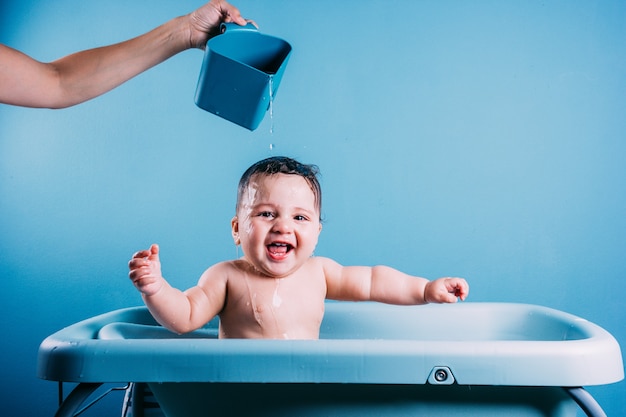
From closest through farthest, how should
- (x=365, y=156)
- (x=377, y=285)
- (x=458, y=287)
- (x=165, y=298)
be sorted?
(x=165, y=298) → (x=458, y=287) → (x=377, y=285) → (x=365, y=156)

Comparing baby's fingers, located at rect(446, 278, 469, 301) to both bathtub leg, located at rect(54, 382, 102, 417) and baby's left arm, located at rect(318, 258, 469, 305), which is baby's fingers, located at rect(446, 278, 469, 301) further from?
bathtub leg, located at rect(54, 382, 102, 417)

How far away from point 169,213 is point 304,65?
54 centimetres

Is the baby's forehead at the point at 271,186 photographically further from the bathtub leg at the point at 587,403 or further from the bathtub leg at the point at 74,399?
the bathtub leg at the point at 587,403

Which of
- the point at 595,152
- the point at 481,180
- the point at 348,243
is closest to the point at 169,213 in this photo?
the point at 348,243

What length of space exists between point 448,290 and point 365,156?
0.66m

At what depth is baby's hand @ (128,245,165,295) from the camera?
0.91 metres

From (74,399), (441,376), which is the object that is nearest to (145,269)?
(74,399)

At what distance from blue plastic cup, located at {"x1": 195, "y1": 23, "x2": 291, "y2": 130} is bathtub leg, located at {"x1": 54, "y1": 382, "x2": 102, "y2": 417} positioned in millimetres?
507

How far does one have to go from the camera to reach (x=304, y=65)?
1.70m

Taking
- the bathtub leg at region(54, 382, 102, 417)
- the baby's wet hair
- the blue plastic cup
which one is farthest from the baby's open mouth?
the bathtub leg at region(54, 382, 102, 417)

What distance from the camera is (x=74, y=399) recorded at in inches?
34.3

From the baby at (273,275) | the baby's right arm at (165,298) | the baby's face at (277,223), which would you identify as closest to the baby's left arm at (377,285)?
the baby at (273,275)

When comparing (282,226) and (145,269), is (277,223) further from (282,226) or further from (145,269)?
(145,269)

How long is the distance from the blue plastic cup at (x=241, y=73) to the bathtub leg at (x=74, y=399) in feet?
1.66
